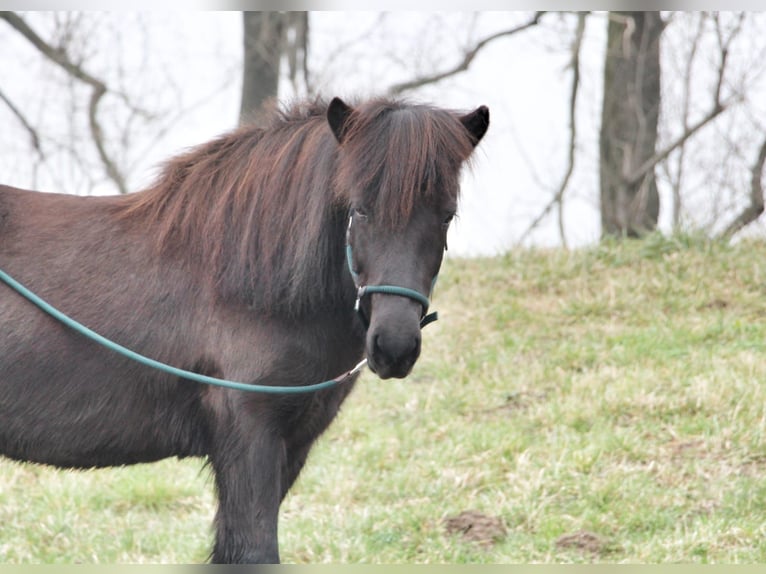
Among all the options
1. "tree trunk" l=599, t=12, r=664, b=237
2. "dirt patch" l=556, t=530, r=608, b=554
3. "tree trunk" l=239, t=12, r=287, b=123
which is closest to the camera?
"dirt patch" l=556, t=530, r=608, b=554

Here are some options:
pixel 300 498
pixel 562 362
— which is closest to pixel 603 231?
pixel 562 362

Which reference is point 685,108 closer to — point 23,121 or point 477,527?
point 23,121

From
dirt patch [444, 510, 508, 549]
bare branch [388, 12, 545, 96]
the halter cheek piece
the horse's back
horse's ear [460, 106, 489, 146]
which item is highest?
bare branch [388, 12, 545, 96]

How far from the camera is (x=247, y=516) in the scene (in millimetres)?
3812

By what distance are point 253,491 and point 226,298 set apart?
750 millimetres

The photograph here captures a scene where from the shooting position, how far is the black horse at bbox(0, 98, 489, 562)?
3756 millimetres

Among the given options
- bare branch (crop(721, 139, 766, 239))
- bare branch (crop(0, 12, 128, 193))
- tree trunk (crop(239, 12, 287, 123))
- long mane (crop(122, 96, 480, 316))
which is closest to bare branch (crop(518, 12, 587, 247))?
bare branch (crop(721, 139, 766, 239))

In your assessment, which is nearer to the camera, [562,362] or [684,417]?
[684,417]

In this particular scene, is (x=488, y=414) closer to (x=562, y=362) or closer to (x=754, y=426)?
(x=562, y=362)

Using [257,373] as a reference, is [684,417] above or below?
below

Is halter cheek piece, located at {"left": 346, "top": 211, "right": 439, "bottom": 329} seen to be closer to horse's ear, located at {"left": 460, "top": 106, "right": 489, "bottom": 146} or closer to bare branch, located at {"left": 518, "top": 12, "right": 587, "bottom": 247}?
horse's ear, located at {"left": 460, "top": 106, "right": 489, "bottom": 146}

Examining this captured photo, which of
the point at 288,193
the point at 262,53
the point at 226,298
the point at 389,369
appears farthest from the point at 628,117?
the point at 389,369

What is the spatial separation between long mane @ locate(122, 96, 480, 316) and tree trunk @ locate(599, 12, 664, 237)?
7.68 meters

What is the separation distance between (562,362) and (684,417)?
4.42 ft
